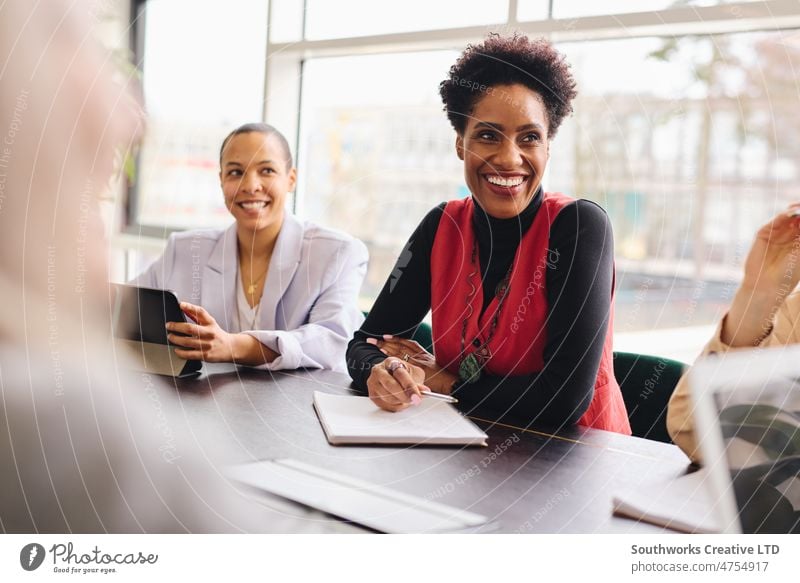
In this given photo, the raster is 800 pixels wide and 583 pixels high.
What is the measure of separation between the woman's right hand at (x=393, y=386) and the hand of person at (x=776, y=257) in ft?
1.24

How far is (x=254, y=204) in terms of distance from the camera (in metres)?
1.04

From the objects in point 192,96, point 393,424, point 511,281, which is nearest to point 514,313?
point 511,281

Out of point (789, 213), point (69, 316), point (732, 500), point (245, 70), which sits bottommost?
point (732, 500)

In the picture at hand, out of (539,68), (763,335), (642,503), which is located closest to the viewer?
(642,503)

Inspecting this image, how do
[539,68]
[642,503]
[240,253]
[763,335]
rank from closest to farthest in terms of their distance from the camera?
1. [642,503]
2. [763,335]
3. [539,68]
4. [240,253]

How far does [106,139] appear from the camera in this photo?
62cm

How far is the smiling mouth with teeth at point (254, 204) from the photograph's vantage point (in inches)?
41.0

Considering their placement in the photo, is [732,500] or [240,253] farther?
[240,253]

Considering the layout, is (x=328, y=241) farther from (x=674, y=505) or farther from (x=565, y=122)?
(x=674, y=505)

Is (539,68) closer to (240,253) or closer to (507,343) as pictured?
(507,343)

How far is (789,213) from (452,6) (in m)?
0.48

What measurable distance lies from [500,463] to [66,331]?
1.32 feet

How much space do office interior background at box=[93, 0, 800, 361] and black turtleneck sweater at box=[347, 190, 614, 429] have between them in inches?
2.3

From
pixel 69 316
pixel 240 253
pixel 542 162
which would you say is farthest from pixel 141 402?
pixel 542 162
